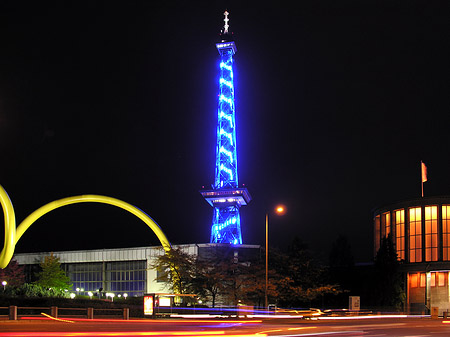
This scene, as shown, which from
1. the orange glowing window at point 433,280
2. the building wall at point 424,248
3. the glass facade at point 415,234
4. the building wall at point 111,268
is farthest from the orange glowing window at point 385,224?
the building wall at point 111,268

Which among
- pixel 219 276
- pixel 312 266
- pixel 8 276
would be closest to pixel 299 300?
pixel 312 266

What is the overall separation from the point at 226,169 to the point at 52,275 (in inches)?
2755

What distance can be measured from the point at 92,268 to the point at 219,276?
136ft

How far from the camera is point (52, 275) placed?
81.4 meters

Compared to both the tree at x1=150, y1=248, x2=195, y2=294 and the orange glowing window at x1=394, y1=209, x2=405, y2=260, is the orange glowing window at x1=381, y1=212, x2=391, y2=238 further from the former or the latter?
the tree at x1=150, y1=248, x2=195, y2=294

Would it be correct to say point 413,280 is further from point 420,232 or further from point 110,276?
point 110,276

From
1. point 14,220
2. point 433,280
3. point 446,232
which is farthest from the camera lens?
point 446,232

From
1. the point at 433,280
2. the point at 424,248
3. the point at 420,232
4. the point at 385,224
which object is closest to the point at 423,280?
the point at 433,280

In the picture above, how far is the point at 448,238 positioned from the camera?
264ft

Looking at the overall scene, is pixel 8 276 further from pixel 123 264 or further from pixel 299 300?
pixel 299 300

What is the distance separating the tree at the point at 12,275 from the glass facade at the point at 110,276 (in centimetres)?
824

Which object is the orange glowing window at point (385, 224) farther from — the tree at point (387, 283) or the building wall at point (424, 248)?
the tree at point (387, 283)

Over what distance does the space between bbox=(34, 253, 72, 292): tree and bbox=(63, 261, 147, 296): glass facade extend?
5.83 m

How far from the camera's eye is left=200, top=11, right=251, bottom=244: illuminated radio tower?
139375 mm
